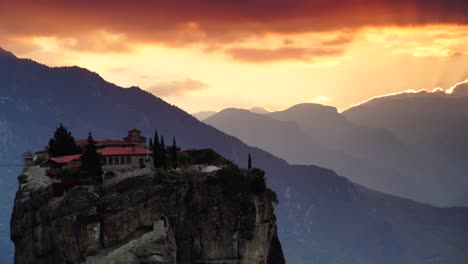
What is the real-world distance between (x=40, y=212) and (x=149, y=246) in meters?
27.2

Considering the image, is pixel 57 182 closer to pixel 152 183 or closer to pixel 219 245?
pixel 152 183

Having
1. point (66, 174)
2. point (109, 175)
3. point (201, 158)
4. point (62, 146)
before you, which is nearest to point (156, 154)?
point (109, 175)

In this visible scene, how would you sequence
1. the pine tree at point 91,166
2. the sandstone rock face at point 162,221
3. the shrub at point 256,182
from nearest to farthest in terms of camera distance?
the sandstone rock face at point 162,221
the shrub at point 256,182
the pine tree at point 91,166

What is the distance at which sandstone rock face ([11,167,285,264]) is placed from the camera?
11656 centimetres

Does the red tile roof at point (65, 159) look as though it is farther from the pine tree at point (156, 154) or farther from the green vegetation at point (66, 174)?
the pine tree at point (156, 154)

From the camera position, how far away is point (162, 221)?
117875mm

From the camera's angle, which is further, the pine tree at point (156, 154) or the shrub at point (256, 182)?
the pine tree at point (156, 154)

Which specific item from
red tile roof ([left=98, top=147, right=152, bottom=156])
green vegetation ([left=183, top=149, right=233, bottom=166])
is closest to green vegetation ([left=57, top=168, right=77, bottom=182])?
red tile roof ([left=98, top=147, right=152, bottom=156])

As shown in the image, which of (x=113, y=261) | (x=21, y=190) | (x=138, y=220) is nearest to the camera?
(x=113, y=261)

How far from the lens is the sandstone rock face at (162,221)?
117 meters

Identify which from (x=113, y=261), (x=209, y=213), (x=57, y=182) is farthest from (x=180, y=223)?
(x=57, y=182)

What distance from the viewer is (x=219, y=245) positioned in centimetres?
12069

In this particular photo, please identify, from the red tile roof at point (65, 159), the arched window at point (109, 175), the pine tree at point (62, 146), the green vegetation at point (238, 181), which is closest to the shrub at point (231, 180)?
the green vegetation at point (238, 181)

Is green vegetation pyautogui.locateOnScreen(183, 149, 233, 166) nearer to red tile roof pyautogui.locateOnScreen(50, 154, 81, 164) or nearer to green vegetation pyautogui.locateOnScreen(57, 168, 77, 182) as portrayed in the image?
red tile roof pyautogui.locateOnScreen(50, 154, 81, 164)
